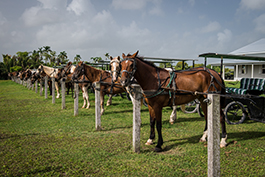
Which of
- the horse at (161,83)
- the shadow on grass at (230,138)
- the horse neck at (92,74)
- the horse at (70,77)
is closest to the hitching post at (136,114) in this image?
the horse at (161,83)

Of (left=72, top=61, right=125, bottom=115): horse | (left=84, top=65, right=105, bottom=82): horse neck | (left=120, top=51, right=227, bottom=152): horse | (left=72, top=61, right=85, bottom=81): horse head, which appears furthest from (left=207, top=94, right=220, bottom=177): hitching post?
(left=72, top=61, right=85, bottom=81): horse head

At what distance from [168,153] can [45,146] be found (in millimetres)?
3451

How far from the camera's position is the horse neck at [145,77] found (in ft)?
18.5

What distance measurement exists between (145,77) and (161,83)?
48 centimetres

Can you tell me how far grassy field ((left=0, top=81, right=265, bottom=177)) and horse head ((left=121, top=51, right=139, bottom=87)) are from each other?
189 centimetres

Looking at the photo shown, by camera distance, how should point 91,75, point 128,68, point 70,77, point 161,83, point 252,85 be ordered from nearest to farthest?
point 128,68 → point 161,83 → point 252,85 → point 91,75 → point 70,77

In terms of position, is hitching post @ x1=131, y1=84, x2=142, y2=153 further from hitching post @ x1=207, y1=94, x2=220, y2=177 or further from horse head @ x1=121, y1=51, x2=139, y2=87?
hitching post @ x1=207, y1=94, x2=220, y2=177

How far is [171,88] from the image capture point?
5.59 m

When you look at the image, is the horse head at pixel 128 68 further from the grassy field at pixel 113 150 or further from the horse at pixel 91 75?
the horse at pixel 91 75

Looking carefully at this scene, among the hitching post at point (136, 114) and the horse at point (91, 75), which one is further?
the horse at point (91, 75)

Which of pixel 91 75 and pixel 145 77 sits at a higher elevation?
pixel 91 75

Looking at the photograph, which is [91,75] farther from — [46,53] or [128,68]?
[46,53]

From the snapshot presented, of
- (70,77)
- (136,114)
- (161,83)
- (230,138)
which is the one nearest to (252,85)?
(230,138)

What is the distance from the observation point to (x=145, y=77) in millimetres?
5711
